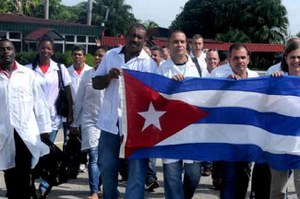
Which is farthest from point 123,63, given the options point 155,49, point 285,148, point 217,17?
point 217,17

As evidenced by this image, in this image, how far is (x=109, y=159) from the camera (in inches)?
225

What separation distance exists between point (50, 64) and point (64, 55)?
1030 inches

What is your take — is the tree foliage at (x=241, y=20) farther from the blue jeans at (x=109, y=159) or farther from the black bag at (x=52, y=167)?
the blue jeans at (x=109, y=159)

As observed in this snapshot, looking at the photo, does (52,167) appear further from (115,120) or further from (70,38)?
(70,38)

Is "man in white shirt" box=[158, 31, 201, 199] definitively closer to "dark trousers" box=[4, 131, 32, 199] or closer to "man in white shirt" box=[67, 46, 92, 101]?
"dark trousers" box=[4, 131, 32, 199]

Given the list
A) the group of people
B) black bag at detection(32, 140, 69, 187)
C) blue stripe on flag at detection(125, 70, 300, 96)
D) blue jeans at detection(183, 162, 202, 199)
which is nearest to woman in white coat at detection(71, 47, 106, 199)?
black bag at detection(32, 140, 69, 187)

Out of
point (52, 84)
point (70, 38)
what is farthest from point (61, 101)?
point (70, 38)

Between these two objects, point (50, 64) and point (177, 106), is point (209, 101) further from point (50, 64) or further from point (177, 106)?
point (50, 64)

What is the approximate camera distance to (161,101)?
5.44m

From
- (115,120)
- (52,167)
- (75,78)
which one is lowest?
(52,167)

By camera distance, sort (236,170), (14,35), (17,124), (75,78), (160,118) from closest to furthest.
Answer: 1. (160,118)
2. (236,170)
3. (17,124)
4. (75,78)
5. (14,35)

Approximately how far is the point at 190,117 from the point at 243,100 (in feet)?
1.64

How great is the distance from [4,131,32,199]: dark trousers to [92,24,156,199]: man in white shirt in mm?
747

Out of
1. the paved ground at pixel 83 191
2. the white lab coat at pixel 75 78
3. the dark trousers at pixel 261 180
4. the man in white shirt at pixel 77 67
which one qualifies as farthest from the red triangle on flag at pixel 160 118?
the man in white shirt at pixel 77 67
